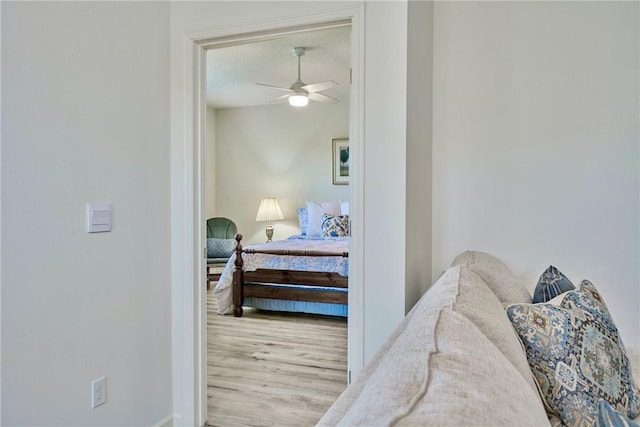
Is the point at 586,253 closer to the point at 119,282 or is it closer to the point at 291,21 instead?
the point at 291,21

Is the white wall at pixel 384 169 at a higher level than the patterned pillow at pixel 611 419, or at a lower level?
higher

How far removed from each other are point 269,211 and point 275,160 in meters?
0.82

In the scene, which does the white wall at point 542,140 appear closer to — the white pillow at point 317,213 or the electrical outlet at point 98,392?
the electrical outlet at point 98,392

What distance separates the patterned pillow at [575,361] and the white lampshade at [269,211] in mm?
5252

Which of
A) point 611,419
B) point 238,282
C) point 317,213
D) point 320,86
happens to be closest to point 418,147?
point 611,419

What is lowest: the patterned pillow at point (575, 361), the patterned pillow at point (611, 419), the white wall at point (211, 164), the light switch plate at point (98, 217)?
the patterned pillow at point (575, 361)

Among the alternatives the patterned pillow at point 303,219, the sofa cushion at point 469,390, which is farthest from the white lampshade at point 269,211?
the sofa cushion at point 469,390

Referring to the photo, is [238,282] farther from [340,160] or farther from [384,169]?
Answer: [384,169]

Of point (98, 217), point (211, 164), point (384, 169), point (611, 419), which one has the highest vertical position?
point (211, 164)

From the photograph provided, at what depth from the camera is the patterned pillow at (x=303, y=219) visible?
234 inches

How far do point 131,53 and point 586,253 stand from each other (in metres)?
2.52

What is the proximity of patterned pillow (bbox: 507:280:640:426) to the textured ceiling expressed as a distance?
283 centimetres

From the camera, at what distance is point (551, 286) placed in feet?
5.34

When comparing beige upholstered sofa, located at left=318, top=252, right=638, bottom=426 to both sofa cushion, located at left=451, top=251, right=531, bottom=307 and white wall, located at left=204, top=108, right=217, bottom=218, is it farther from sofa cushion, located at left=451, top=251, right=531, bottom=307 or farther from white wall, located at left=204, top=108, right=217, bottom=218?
white wall, located at left=204, top=108, right=217, bottom=218
